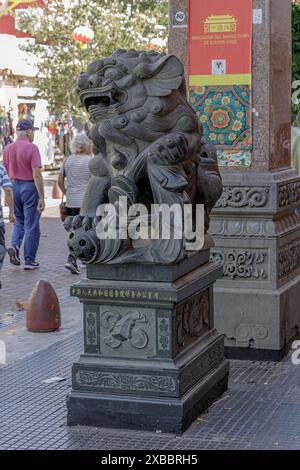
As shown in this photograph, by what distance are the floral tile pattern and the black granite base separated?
2219 mm

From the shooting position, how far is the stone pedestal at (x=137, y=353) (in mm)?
5379

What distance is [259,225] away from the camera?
7.18m

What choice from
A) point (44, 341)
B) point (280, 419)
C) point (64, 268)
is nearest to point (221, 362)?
point (280, 419)

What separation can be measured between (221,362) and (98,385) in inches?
43.4

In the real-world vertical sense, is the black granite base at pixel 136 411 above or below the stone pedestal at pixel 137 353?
below

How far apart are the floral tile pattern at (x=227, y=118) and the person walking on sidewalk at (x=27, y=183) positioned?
5.52 metres

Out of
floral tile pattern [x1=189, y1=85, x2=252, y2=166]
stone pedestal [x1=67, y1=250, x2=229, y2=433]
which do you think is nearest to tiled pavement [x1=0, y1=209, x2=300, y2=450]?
stone pedestal [x1=67, y1=250, x2=229, y2=433]

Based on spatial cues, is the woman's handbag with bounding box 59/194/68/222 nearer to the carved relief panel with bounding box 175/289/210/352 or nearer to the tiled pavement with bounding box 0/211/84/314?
the tiled pavement with bounding box 0/211/84/314

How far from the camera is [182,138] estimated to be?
5375 millimetres

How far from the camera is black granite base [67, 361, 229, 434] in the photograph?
5.37 meters

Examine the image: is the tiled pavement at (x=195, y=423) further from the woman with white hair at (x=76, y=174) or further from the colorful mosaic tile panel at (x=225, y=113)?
the woman with white hair at (x=76, y=174)

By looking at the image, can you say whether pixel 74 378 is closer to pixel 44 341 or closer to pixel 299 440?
pixel 299 440

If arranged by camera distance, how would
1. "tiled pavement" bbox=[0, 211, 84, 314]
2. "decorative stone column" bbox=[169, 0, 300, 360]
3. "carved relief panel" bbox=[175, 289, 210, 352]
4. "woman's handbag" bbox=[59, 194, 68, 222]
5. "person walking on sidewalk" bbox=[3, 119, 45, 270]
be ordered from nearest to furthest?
"carved relief panel" bbox=[175, 289, 210, 352] < "decorative stone column" bbox=[169, 0, 300, 360] < "tiled pavement" bbox=[0, 211, 84, 314] < "woman's handbag" bbox=[59, 194, 68, 222] < "person walking on sidewalk" bbox=[3, 119, 45, 270]

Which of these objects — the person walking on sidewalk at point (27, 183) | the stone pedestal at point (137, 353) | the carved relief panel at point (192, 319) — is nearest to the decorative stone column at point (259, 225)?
the carved relief panel at point (192, 319)
